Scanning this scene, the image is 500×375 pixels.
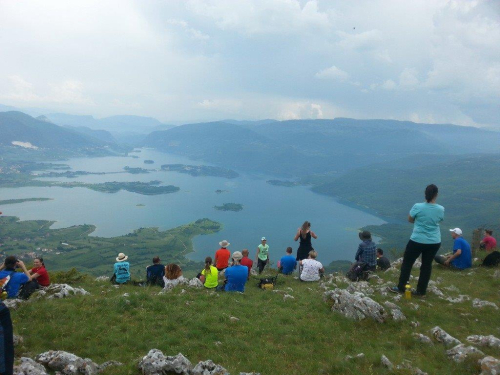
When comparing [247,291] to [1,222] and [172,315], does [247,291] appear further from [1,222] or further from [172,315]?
[1,222]

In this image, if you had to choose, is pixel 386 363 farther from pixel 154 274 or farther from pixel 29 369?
pixel 154 274

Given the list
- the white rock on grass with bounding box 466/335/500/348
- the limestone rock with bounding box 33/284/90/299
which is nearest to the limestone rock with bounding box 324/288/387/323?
the white rock on grass with bounding box 466/335/500/348

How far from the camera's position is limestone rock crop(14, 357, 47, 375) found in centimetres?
485

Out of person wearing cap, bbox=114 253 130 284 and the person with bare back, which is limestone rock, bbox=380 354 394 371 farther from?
person wearing cap, bbox=114 253 130 284

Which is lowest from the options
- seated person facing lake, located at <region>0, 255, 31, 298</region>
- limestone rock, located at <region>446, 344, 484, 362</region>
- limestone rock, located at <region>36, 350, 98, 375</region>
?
seated person facing lake, located at <region>0, 255, 31, 298</region>

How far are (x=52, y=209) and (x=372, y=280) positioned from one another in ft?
523

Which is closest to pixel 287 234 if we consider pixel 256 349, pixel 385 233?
pixel 385 233

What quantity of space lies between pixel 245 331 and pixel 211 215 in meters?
141

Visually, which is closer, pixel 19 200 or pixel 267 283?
pixel 267 283

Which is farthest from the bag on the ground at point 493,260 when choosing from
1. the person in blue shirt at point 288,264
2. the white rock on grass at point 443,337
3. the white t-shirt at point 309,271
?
the white rock on grass at point 443,337

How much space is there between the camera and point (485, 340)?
6.48m

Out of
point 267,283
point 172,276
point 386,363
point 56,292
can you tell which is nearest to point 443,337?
point 386,363

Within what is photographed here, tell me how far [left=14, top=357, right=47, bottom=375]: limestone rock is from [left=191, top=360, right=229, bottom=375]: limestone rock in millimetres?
2573

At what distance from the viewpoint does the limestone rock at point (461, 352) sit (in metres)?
5.86
